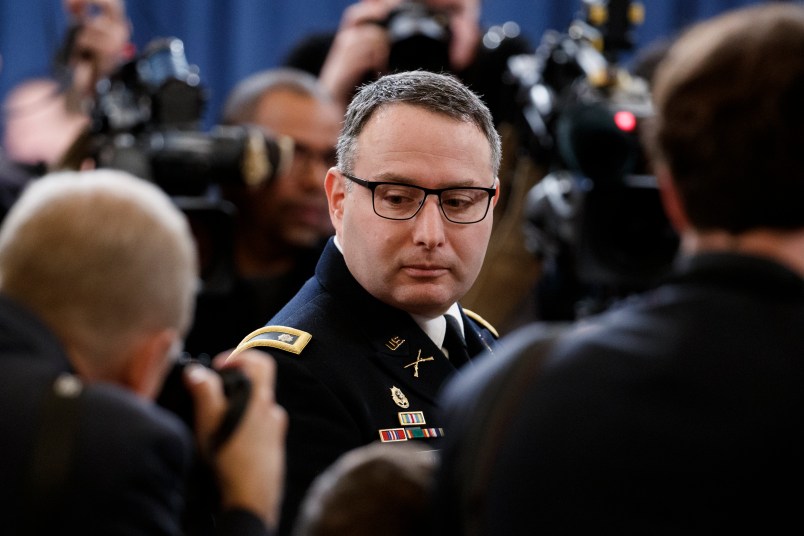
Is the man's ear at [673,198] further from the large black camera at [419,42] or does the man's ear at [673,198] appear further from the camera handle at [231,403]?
the large black camera at [419,42]

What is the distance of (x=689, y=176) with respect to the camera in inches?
39.2

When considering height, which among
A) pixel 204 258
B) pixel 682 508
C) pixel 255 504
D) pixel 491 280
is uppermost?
pixel 682 508

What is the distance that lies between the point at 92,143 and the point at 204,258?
0.33m

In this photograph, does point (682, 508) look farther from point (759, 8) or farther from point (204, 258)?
point (204, 258)

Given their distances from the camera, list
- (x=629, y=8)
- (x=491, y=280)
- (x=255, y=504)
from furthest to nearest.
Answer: (x=491, y=280), (x=629, y=8), (x=255, y=504)

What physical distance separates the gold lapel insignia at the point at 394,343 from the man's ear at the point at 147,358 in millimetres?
505

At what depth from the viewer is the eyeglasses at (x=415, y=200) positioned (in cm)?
161

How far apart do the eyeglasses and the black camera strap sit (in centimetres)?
66

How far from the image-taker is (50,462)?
99 centimetres

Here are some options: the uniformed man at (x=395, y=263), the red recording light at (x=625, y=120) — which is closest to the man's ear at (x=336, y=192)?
the uniformed man at (x=395, y=263)

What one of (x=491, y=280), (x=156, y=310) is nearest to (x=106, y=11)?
(x=491, y=280)

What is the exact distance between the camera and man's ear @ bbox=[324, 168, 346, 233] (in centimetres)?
169

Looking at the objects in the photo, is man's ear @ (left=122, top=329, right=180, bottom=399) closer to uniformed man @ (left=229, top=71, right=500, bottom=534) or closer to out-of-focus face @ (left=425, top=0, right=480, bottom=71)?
uniformed man @ (left=229, top=71, right=500, bottom=534)

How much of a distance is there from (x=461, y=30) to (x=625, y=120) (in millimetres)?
849
